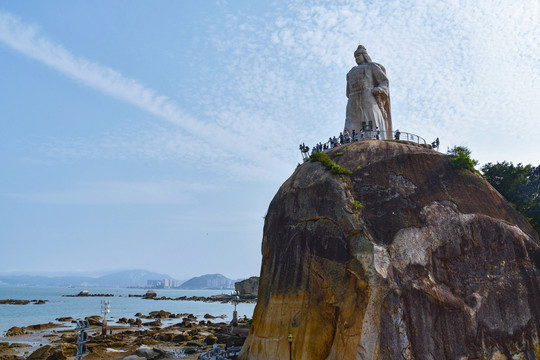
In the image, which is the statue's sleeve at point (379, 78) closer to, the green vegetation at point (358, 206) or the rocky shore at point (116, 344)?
the green vegetation at point (358, 206)

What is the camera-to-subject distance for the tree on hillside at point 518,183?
95.6 ft

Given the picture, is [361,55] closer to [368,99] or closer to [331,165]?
[368,99]

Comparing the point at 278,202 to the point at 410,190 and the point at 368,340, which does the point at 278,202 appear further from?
the point at 368,340

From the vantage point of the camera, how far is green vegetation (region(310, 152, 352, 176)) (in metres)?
23.9

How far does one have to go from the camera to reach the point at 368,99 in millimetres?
31172

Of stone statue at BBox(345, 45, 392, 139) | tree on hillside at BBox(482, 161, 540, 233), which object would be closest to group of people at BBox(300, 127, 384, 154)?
stone statue at BBox(345, 45, 392, 139)

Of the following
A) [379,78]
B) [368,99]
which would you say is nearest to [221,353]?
[368,99]

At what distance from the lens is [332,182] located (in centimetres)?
2339

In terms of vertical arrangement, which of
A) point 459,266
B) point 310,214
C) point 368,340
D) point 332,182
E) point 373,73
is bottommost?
point 368,340

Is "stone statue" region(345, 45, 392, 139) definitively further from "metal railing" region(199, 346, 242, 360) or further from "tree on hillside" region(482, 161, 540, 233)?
"metal railing" region(199, 346, 242, 360)

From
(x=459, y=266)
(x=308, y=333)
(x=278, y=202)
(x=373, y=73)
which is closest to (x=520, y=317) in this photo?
(x=459, y=266)

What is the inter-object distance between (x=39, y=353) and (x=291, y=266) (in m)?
23.5

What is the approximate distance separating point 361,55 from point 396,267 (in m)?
19.8

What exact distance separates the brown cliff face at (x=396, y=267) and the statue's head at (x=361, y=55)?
1127 cm
